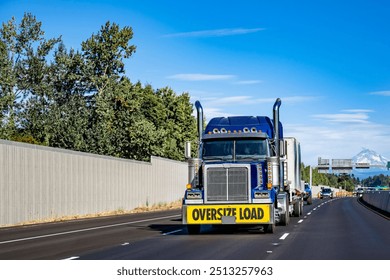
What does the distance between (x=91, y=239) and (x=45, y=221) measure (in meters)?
14.9

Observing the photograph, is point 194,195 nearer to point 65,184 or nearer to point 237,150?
point 237,150

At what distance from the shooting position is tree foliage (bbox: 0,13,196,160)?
62.9 meters

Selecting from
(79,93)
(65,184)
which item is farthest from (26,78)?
(65,184)

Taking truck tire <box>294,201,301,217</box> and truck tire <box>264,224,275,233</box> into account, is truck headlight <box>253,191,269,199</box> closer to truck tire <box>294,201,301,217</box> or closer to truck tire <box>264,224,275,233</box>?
truck tire <box>264,224,275,233</box>

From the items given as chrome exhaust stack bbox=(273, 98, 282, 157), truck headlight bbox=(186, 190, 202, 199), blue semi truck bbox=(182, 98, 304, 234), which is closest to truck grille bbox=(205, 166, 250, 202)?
blue semi truck bbox=(182, 98, 304, 234)

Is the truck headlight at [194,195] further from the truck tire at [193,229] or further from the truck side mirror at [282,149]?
the truck side mirror at [282,149]

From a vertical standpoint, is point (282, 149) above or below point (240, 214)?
above

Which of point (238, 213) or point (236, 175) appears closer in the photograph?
point (238, 213)

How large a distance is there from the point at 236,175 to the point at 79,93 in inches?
2132

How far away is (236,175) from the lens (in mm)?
21156

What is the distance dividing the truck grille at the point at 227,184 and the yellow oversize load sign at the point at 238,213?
307 millimetres

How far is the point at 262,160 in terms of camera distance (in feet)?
73.2

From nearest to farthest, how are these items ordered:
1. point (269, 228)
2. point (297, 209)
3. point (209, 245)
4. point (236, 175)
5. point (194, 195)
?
point (209, 245) < point (236, 175) < point (194, 195) < point (269, 228) < point (297, 209)
